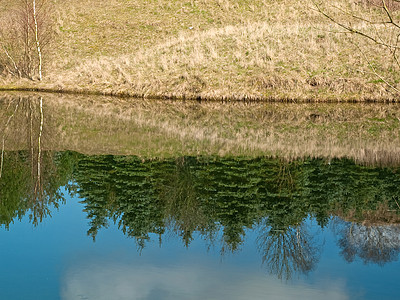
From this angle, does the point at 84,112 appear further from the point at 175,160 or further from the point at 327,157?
the point at 327,157

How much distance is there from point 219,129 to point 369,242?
48.3 feet

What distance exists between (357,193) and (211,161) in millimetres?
5891

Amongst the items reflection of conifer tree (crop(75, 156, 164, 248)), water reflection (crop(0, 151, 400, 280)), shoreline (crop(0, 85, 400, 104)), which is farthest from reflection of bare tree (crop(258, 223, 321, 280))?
shoreline (crop(0, 85, 400, 104))

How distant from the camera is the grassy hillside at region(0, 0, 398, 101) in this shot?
37344 mm

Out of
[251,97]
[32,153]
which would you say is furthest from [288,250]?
[251,97]

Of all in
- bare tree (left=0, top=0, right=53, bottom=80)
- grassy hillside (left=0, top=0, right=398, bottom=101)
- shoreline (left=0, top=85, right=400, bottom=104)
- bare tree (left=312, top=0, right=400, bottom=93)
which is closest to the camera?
shoreline (left=0, top=85, right=400, bottom=104)

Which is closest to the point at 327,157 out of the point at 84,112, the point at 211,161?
the point at 211,161

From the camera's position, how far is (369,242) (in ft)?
34.8

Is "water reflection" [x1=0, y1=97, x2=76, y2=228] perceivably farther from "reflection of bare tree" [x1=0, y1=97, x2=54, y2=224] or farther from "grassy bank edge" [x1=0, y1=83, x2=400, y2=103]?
"grassy bank edge" [x1=0, y1=83, x2=400, y2=103]

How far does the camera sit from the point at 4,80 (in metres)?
44.8

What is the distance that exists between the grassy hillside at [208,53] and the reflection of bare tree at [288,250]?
2289 centimetres

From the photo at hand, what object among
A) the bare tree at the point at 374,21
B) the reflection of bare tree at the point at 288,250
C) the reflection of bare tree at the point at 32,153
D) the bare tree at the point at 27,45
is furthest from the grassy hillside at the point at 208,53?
the reflection of bare tree at the point at 288,250

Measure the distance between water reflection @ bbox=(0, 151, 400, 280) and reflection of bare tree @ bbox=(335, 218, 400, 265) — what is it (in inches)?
0.8

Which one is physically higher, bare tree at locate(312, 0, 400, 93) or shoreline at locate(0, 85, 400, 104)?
bare tree at locate(312, 0, 400, 93)
